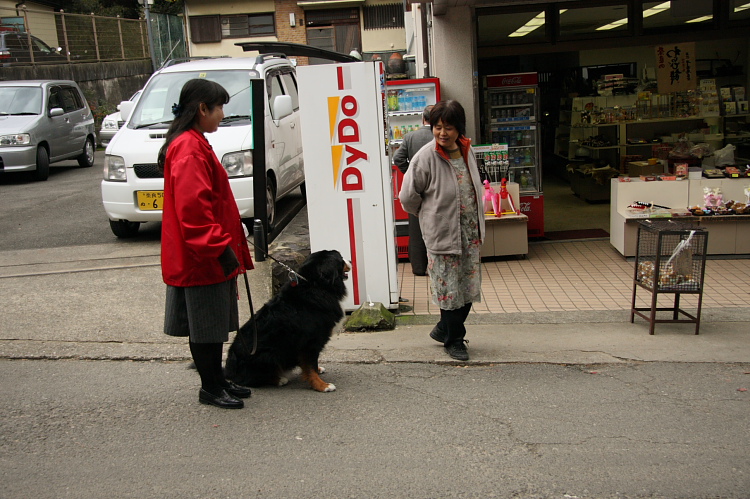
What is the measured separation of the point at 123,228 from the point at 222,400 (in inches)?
203

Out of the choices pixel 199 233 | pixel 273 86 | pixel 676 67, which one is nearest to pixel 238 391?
pixel 199 233

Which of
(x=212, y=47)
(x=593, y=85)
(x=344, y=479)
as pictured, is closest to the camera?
(x=344, y=479)

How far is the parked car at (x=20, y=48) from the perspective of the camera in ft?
63.3

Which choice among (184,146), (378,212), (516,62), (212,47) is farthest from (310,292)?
(212,47)

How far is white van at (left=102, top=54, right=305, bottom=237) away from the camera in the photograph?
25.9 feet

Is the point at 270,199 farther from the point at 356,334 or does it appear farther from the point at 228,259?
the point at 228,259

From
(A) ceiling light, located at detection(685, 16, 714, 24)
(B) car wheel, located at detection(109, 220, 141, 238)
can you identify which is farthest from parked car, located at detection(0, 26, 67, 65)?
(A) ceiling light, located at detection(685, 16, 714, 24)

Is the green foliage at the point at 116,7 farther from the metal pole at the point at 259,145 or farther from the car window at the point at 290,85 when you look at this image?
the metal pole at the point at 259,145

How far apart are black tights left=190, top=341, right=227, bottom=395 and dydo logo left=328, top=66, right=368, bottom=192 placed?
2335 millimetres

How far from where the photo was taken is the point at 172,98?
→ 8672 mm

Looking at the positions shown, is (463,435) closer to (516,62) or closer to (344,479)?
(344,479)

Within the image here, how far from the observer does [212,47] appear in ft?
94.2

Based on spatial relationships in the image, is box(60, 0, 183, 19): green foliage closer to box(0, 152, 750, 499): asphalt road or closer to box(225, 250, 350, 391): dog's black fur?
box(0, 152, 750, 499): asphalt road

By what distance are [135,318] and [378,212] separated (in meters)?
2.26
